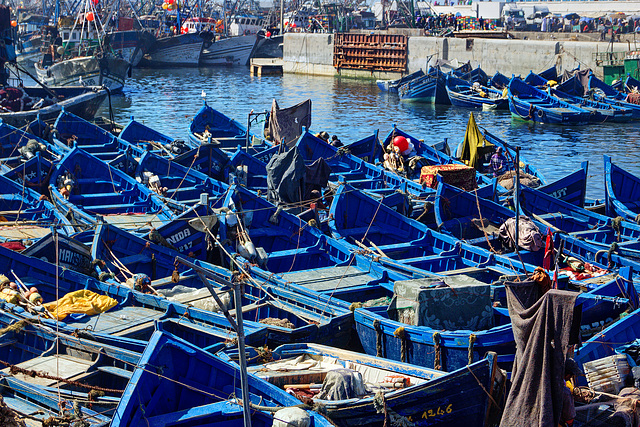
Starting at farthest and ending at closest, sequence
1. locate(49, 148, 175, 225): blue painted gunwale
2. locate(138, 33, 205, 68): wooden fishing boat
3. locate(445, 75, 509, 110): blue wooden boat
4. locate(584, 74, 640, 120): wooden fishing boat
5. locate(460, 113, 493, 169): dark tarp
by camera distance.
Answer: locate(138, 33, 205, 68): wooden fishing boat, locate(445, 75, 509, 110): blue wooden boat, locate(584, 74, 640, 120): wooden fishing boat, locate(460, 113, 493, 169): dark tarp, locate(49, 148, 175, 225): blue painted gunwale

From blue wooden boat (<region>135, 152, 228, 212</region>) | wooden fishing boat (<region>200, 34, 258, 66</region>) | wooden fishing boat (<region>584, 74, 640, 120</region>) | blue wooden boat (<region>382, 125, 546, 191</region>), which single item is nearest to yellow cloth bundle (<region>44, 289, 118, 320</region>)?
blue wooden boat (<region>135, 152, 228, 212</region>)

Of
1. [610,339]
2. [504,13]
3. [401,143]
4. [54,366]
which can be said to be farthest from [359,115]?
[504,13]

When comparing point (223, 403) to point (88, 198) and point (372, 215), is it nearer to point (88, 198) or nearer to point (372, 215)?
point (372, 215)

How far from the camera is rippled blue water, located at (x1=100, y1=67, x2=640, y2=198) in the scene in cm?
3747

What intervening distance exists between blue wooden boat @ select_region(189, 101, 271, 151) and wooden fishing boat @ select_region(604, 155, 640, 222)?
12980 mm

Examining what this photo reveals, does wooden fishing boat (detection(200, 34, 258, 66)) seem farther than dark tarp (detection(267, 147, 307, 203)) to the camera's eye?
Yes

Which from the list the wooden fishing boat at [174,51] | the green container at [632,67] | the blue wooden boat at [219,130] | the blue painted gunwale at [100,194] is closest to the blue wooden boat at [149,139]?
the blue wooden boat at [219,130]

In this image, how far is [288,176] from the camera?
64.7 feet

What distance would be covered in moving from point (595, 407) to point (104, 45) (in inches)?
2177

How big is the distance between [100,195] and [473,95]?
34.0 meters

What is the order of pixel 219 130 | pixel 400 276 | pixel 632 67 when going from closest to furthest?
pixel 400 276
pixel 219 130
pixel 632 67

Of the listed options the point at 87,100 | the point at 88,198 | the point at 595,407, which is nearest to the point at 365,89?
the point at 87,100

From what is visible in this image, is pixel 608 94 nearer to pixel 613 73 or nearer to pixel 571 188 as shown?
pixel 613 73

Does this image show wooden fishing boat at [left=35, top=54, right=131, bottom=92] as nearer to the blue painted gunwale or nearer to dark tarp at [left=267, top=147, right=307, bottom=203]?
the blue painted gunwale
